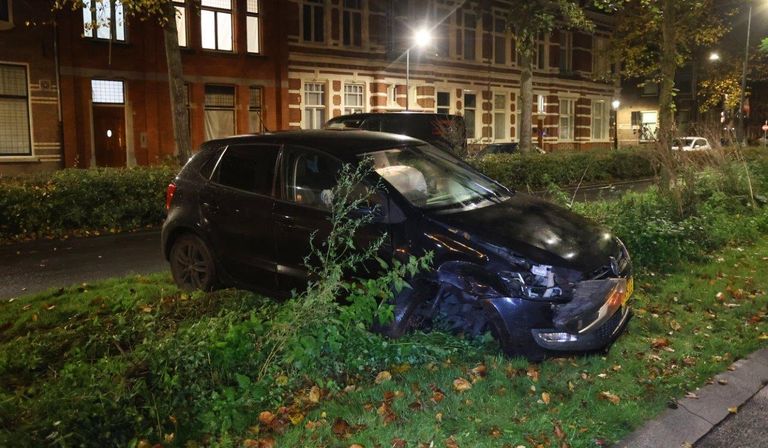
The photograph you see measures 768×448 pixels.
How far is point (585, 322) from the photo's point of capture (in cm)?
497

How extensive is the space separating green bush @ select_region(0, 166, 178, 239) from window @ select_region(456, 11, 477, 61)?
24010mm

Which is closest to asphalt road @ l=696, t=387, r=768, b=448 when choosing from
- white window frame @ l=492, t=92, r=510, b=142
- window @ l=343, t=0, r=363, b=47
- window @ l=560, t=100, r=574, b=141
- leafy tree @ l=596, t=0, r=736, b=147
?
leafy tree @ l=596, t=0, r=736, b=147

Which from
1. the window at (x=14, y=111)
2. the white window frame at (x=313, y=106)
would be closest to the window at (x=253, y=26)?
the white window frame at (x=313, y=106)

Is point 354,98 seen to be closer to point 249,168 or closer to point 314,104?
point 314,104

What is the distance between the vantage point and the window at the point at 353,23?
2983 centimetres

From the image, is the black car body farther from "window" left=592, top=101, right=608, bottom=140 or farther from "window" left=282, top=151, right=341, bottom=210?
"window" left=592, top=101, right=608, bottom=140

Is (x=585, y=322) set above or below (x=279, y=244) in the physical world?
below

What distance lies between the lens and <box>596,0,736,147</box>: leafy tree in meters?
14.3

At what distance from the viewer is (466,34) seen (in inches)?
1398

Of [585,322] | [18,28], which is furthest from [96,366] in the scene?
[18,28]

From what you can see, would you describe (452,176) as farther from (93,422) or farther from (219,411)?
(93,422)

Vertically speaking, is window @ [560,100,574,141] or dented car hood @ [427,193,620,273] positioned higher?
window @ [560,100,574,141]

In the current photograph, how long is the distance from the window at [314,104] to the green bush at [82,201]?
15293 mm

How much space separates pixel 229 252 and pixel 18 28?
58.8 feet
